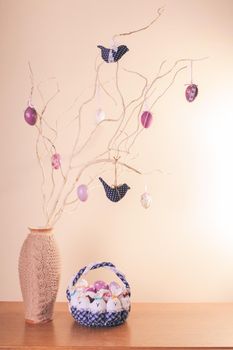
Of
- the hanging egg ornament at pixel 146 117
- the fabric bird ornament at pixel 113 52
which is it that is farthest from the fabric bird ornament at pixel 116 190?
the fabric bird ornament at pixel 113 52

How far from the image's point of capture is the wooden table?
126cm

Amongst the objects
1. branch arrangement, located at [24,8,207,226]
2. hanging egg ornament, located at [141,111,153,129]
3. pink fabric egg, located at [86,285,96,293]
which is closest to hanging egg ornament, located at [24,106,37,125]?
branch arrangement, located at [24,8,207,226]

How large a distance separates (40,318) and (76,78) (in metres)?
0.92

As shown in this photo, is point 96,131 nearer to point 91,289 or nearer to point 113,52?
point 113,52

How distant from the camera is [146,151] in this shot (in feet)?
5.98

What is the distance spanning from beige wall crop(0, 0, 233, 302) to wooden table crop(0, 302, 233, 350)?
0.67ft

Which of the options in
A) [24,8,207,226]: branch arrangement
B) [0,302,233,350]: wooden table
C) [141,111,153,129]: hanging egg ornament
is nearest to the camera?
[0,302,233,350]: wooden table

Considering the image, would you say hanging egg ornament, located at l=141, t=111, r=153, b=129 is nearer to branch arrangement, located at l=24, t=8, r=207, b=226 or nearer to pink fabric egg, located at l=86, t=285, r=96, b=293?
branch arrangement, located at l=24, t=8, r=207, b=226

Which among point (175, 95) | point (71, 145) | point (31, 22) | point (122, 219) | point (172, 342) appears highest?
point (31, 22)

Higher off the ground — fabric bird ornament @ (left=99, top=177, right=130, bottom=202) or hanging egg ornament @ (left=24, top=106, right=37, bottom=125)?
hanging egg ornament @ (left=24, top=106, right=37, bottom=125)

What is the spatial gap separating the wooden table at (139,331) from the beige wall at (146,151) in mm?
203

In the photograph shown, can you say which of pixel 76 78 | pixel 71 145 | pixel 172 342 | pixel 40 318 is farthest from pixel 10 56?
pixel 172 342

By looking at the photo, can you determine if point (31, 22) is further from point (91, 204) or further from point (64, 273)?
point (64, 273)

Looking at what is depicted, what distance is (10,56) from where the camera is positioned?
1.82m
